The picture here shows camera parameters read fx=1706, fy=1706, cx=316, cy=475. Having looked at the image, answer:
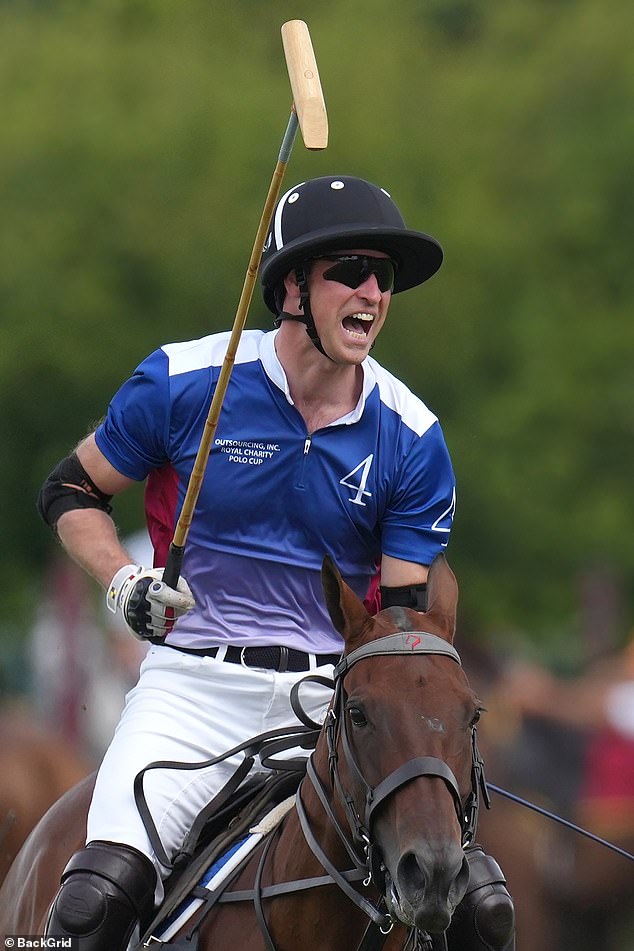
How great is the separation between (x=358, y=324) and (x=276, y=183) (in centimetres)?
66

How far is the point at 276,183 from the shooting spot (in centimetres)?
469

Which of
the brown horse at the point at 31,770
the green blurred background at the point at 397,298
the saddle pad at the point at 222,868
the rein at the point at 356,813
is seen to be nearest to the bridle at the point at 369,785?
the rein at the point at 356,813

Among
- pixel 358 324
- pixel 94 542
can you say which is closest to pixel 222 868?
pixel 94 542

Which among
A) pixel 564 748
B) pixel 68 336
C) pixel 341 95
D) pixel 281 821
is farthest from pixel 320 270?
pixel 341 95

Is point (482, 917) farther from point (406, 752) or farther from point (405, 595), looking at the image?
point (405, 595)

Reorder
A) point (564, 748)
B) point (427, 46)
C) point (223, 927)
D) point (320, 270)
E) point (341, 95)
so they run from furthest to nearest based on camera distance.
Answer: point (427, 46)
point (341, 95)
point (564, 748)
point (320, 270)
point (223, 927)

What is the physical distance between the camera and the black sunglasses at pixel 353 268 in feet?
16.9

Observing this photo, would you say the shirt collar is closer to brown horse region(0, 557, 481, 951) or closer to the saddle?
Result: brown horse region(0, 557, 481, 951)

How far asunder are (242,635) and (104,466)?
706 mm

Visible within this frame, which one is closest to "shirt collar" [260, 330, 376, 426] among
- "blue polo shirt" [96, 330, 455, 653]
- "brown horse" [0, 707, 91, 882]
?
"blue polo shirt" [96, 330, 455, 653]

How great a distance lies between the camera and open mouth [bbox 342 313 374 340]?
5.16 meters

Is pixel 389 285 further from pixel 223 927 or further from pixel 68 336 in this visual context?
pixel 68 336

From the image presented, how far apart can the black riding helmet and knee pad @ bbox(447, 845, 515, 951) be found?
177 cm

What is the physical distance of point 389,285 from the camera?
17.4 ft
